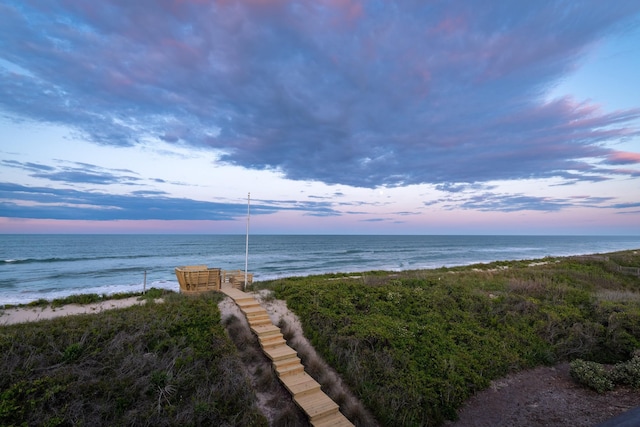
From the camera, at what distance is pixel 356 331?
1115cm

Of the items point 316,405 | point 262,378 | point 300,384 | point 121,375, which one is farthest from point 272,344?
point 121,375

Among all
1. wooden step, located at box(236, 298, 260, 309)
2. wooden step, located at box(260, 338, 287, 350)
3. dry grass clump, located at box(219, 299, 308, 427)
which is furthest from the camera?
wooden step, located at box(236, 298, 260, 309)

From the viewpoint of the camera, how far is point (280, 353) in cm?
987

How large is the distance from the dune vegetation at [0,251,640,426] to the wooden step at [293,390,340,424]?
1192mm

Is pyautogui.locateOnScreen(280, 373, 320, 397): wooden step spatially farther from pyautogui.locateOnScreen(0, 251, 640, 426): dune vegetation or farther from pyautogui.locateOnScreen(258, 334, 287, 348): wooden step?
pyautogui.locateOnScreen(258, 334, 287, 348): wooden step

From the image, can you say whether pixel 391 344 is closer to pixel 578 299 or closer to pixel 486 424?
pixel 486 424

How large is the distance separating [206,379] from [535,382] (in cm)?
1047

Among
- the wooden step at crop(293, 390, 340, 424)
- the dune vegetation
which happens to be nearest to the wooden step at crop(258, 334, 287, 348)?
the dune vegetation

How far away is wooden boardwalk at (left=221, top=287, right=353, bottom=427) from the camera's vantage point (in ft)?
24.7

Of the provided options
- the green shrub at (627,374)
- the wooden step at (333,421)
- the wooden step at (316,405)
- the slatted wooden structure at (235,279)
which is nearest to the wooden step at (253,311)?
the slatted wooden structure at (235,279)

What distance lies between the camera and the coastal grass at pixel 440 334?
28.7 ft

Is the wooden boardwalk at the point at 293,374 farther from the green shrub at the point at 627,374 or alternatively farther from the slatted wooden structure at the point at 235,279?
the green shrub at the point at 627,374

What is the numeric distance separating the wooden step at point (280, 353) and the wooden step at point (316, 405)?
5.49ft

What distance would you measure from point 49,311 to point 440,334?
1676 cm
